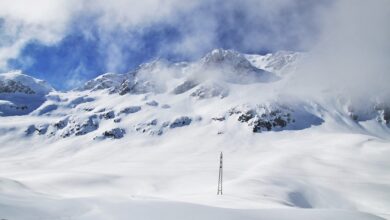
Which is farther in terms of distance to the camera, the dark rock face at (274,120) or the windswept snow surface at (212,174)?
the dark rock face at (274,120)

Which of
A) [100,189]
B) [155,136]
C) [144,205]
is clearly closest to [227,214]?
[144,205]

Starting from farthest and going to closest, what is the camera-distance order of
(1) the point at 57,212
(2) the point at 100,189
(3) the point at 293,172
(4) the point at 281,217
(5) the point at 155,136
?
1. (5) the point at 155,136
2. (3) the point at 293,172
3. (2) the point at 100,189
4. (4) the point at 281,217
5. (1) the point at 57,212

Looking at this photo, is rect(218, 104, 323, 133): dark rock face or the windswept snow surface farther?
rect(218, 104, 323, 133): dark rock face

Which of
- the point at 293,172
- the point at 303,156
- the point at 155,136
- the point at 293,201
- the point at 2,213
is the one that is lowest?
the point at 2,213

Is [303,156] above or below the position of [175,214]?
above

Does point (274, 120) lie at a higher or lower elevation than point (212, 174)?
higher

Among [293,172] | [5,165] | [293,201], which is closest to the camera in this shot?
[293,201]

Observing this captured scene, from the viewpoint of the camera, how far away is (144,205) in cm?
1994

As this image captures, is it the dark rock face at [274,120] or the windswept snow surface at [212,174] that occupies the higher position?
the dark rock face at [274,120]

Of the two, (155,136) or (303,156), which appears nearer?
(303,156)

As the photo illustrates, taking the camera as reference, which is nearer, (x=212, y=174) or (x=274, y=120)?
(x=212, y=174)

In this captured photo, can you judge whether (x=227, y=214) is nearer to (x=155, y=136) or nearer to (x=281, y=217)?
(x=281, y=217)

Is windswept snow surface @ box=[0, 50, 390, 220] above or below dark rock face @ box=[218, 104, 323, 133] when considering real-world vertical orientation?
below

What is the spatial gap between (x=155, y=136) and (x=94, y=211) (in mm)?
177085
